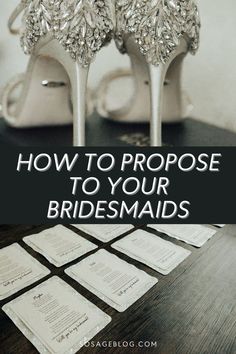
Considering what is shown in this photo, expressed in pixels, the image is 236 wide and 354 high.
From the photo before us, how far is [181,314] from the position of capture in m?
0.40

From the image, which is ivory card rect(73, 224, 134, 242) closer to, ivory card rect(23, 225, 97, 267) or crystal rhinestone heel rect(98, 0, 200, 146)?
ivory card rect(23, 225, 97, 267)

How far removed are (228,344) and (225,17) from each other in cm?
93

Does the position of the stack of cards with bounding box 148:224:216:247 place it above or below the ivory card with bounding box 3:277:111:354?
above

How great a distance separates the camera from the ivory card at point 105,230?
0.57m

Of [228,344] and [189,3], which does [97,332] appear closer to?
[228,344]

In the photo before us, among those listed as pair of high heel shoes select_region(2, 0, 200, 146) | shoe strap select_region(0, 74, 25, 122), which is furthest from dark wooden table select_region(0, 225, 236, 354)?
shoe strap select_region(0, 74, 25, 122)

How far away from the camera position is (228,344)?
359 millimetres

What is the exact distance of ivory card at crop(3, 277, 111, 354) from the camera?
0.36 meters

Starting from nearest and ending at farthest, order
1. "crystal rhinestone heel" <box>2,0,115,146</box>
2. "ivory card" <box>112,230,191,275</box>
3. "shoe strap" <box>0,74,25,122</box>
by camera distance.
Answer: "ivory card" <box>112,230,191,275</box> < "crystal rhinestone heel" <box>2,0,115,146</box> < "shoe strap" <box>0,74,25,122</box>

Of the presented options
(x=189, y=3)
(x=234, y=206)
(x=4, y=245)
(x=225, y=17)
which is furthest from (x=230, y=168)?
(x=225, y=17)

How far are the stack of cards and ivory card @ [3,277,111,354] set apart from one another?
0.22m

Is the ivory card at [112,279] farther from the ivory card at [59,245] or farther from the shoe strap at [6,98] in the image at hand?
the shoe strap at [6,98]

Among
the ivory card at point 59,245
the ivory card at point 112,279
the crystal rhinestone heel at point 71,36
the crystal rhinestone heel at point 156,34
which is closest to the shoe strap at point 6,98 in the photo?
the crystal rhinestone heel at point 71,36

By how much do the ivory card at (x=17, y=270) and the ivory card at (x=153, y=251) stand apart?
0.13 metres
